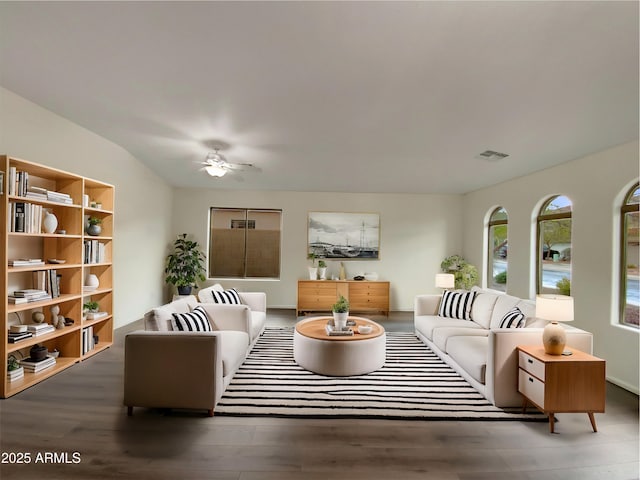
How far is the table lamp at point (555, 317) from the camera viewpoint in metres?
2.50

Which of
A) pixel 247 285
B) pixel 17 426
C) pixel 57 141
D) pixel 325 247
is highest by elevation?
pixel 57 141

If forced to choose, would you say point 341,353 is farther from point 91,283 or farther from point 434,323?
point 91,283

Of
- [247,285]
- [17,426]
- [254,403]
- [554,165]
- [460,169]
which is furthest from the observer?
[247,285]

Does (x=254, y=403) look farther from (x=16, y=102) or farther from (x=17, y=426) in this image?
(x=16, y=102)

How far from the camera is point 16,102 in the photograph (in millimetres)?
3111

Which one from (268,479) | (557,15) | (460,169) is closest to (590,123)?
(557,15)

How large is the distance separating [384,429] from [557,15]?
3.12 m

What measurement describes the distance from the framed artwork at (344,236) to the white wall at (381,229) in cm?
13

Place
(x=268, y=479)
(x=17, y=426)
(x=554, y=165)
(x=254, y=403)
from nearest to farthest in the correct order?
(x=268, y=479) < (x=17, y=426) < (x=254, y=403) < (x=554, y=165)

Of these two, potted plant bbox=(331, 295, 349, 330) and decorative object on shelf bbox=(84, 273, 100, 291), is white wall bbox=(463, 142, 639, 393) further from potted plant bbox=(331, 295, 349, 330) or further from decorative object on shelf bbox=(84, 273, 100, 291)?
decorative object on shelf bbox=(84, 273, 100, 291)

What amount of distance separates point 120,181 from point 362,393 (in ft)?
15.5

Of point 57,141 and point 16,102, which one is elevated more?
point 16,102

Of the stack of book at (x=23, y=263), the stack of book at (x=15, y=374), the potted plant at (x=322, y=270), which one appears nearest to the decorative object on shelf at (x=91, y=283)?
the stack of book at (x=23, y=263)

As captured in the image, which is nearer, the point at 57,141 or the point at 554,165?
the point at 57,141
